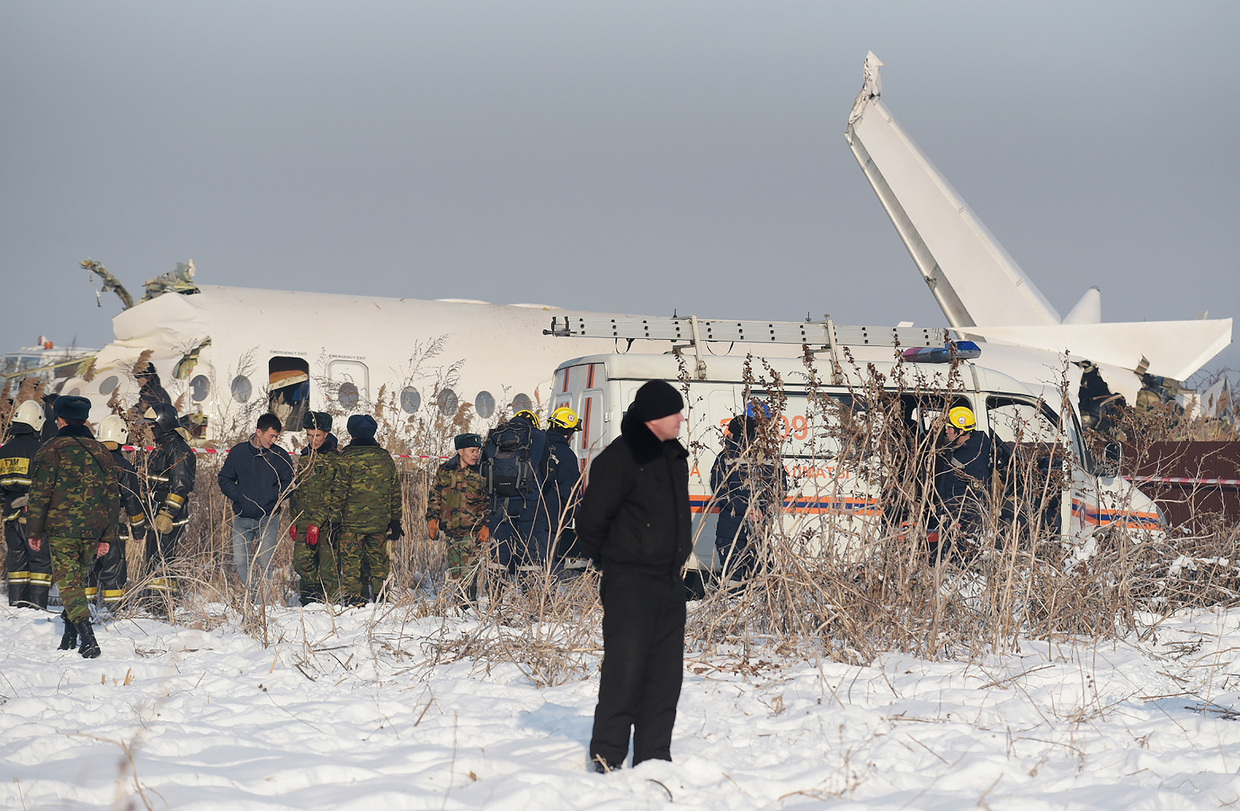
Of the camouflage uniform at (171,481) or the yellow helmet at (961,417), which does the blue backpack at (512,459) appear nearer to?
the camouflage uniform at (171,481)

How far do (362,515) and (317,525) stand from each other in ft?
1.31

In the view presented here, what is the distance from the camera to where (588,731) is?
516 centimetres

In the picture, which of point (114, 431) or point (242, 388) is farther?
point (242, 388)

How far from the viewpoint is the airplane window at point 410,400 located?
15.3 meters

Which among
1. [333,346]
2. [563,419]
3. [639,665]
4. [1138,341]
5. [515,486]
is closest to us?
[639,665]

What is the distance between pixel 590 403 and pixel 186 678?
4330mm

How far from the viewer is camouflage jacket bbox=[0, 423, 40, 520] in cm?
825

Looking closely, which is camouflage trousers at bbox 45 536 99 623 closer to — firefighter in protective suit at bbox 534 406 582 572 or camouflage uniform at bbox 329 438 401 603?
camouflage uniform at bbox 329 438 401 603

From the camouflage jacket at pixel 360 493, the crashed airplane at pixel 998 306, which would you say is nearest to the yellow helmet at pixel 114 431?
the camouflage jacket at pixel 360 493

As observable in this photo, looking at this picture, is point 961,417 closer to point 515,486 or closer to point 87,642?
point 515,486

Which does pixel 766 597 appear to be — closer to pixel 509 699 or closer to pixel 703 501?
pixel 509 699

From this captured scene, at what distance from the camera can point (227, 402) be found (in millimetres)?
13969

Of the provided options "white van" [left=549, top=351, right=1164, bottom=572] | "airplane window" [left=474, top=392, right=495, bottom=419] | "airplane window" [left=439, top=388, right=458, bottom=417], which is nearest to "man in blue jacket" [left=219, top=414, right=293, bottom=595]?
"white van" [left=549, top=351, right=1164, bottom=572]

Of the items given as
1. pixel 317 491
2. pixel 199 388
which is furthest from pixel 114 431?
pixel 199 388
